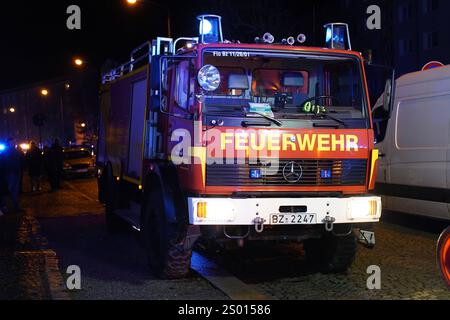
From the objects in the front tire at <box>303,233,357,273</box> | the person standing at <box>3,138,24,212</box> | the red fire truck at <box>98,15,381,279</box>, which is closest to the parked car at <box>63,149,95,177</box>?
the person standing at <box>3,138,24,212</box>

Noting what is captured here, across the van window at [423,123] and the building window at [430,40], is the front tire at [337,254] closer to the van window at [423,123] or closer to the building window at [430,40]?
the van window at [423,123]

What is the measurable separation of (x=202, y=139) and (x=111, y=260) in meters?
2.78

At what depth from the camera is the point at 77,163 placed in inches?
985

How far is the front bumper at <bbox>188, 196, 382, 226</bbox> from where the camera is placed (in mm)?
5789

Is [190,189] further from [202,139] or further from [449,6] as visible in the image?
[449,6]

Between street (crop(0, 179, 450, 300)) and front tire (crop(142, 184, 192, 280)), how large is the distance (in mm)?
147

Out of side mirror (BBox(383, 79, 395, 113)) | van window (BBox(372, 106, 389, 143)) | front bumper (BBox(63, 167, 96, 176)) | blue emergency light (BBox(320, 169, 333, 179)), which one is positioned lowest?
front bumper (BBox(63, 167, 96, 176))

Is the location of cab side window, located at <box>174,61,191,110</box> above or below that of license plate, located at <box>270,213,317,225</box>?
above

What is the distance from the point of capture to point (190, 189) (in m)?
5.99

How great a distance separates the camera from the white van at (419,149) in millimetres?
8633

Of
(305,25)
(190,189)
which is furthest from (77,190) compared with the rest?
(305,25)

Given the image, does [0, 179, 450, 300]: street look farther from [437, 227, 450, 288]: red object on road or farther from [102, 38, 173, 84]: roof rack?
[102, 38, 173, 84]: roof rack

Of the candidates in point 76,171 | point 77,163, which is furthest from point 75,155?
point 76,171

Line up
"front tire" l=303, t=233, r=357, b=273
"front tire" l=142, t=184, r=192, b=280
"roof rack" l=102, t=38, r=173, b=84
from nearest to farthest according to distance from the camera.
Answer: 1. "front tire" l=142, t=184, r=192, b=280
2. "front tire" l=303, t=233, r=357, b=273
3. "roof rack" l=102, t=38, r=173, b=84
